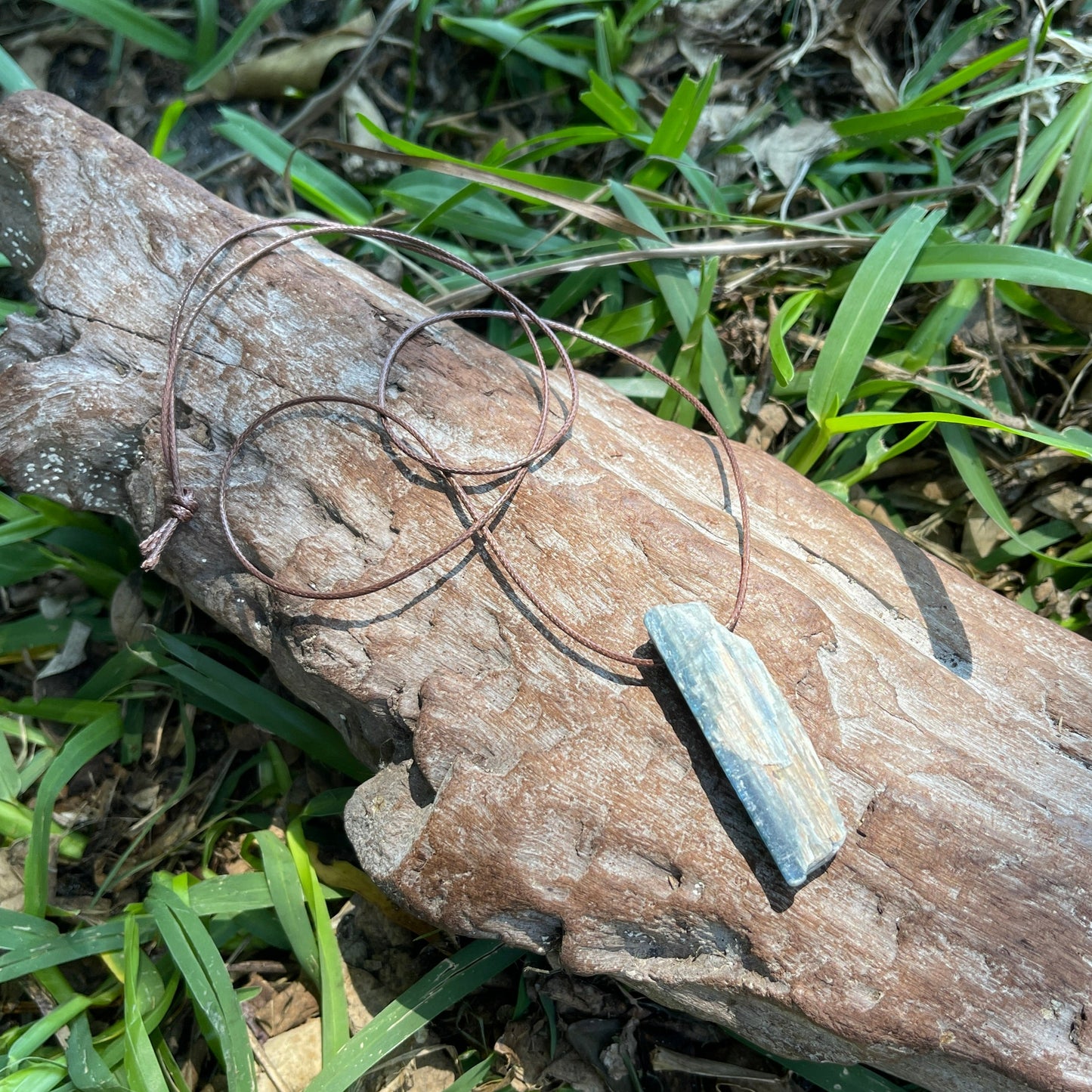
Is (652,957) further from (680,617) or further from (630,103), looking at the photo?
(630,103)

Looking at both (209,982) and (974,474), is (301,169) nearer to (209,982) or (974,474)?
(974,474)

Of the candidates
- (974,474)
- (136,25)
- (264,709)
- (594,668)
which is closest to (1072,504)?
(974,474)

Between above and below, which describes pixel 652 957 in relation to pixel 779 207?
below

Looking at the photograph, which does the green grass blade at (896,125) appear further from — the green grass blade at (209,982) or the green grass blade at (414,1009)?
the green grass blade at (209,982)

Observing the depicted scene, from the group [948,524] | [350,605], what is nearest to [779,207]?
[948,524]

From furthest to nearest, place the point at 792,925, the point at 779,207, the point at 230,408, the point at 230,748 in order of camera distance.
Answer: the point at 779,207 → the point at 230,748 → the point at 230,408 → the point at 792,925

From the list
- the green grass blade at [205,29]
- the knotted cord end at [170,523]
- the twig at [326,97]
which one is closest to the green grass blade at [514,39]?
the twig at [326,97]

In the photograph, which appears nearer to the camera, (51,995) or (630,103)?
(51,995)
